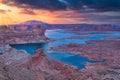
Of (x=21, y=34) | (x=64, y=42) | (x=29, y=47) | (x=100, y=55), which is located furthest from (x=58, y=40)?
(x=100, y=55)

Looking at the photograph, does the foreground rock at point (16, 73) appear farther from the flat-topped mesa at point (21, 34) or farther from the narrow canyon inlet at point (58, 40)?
the flat-topped mesa at point (21, 34)

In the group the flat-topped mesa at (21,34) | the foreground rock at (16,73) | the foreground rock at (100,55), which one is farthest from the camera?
the flat-topped mesa at (21,34)

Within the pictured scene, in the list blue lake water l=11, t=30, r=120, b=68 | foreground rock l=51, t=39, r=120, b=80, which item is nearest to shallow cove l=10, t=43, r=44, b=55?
blue lake water l=11, t=30, r=120, b=68

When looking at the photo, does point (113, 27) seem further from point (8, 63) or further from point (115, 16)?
point (8, 63)

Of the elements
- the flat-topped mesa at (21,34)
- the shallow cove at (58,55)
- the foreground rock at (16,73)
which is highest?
the flat-topped mesa at (21,34)

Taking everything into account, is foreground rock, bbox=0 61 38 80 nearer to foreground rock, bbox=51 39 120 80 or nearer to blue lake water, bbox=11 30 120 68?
blue lake water, bbox=11 30 120 68

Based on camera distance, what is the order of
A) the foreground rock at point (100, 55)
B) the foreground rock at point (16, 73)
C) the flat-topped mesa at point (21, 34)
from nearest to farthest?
the foreground rock at point (16, 73), the foreground rock at point (100, 55), the flat-topped mesa at point (21, 34)

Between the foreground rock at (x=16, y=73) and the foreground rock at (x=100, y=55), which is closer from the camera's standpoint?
the foreground rock at (x=16, y=73)

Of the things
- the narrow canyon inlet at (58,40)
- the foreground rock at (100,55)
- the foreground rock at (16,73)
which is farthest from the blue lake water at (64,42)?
the foreground rock at (16,73)

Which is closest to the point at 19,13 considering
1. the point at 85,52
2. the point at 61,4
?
the point at 61,4

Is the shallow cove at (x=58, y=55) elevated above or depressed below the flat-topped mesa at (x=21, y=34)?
below
